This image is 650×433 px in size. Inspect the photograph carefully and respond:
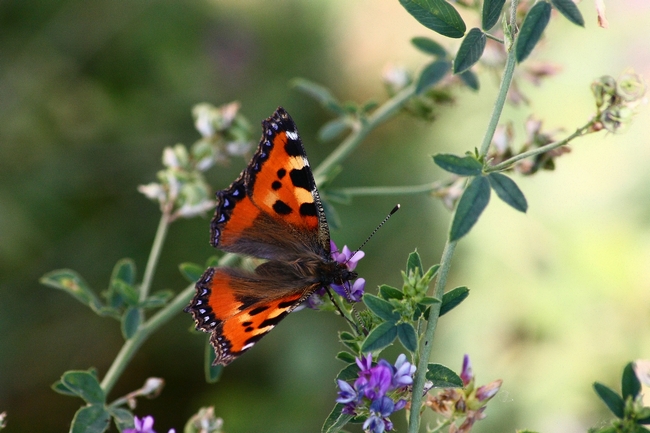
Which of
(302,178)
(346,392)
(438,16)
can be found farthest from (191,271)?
(438,16)

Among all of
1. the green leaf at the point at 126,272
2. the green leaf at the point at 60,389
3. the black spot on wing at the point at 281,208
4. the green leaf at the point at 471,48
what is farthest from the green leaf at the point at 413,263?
the green leaf at the point at 126,272

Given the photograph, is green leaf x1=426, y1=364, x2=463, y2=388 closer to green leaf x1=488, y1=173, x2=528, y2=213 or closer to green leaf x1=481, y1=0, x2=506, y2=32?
green leaf x1=488, y1=173, x2=528, y2=213

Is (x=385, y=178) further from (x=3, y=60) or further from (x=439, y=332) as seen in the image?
(x=3, y=60)

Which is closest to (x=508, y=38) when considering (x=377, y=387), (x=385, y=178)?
(x=377, y=387)

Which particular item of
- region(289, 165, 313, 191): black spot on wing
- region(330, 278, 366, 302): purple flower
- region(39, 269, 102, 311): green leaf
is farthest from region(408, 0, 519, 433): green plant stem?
region(39, 269, 102, 311): green leaf

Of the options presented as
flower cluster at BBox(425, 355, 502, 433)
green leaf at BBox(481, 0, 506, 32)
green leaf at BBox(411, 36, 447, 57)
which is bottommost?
flower cluster at BBox(425, 355, 502, 433)

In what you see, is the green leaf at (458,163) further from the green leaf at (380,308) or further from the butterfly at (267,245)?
the butterfly at (267,245)

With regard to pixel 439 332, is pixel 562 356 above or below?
below
